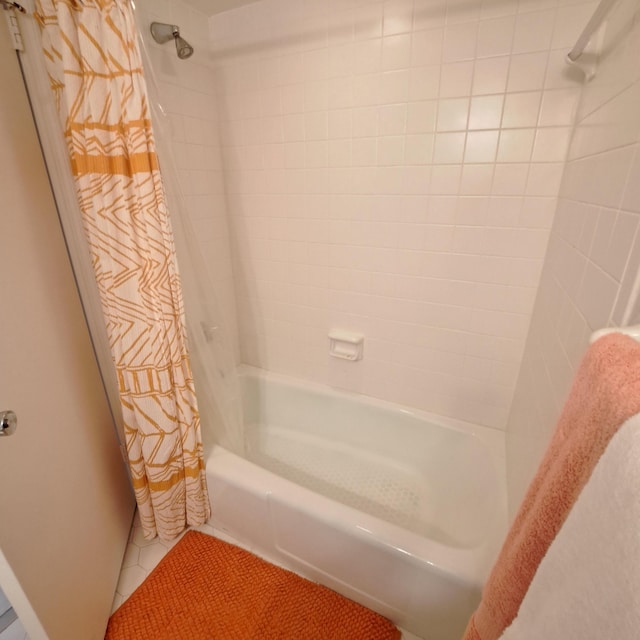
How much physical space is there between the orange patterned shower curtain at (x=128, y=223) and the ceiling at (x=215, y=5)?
68cm

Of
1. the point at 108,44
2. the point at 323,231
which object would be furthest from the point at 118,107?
the point at 323,231

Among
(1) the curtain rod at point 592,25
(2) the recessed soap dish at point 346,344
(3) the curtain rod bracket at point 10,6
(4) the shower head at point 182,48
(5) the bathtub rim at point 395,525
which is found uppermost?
(4) the shower head at point 182,48

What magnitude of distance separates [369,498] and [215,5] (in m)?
2.23

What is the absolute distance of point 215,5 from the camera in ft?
4.44

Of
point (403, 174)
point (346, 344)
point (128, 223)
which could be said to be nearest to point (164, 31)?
point (128, 223)

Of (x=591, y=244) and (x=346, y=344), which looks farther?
(x=346, y=344)

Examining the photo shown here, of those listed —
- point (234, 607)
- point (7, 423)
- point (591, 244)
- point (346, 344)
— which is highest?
point (591, 244)

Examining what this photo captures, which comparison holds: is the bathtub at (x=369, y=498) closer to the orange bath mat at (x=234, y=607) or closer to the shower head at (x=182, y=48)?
the orange bath mat at (x=234, y=607)

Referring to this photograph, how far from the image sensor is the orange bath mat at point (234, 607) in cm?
112

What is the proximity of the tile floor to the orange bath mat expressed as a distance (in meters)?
0.03

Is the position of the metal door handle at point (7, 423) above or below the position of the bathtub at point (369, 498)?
above

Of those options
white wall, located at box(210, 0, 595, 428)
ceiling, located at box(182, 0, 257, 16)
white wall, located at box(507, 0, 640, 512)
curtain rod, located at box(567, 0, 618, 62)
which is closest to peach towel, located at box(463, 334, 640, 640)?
white wall, located at box(507, 0, 640, 512)

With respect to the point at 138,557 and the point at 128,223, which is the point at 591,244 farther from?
the point at 138,557

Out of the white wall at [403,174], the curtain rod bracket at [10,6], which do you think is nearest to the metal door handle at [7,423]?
the curtain rod bracket at [10,6]
